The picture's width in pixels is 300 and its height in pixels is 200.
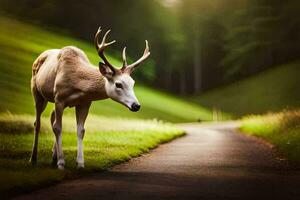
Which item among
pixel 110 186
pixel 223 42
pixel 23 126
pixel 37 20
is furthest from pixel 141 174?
pixel 223 42

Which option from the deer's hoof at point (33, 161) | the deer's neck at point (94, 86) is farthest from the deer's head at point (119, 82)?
the deer's hoof at point (33, 161)

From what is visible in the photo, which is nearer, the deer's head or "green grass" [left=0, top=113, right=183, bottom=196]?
"green grass" [left=0, top=113, right=183, bottom=196]

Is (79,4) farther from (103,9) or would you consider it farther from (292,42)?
(292,42)

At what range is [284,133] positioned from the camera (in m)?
23.6

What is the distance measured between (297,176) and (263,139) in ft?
42.9

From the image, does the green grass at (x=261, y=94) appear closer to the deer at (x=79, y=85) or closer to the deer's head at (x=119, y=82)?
the deer at (x=79, y=85)

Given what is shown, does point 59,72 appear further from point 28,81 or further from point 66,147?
point 28,81

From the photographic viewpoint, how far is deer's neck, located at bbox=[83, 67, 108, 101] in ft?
46.6

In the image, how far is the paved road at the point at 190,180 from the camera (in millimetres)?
10562

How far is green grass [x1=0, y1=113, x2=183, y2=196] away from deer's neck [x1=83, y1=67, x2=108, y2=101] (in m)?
1.61

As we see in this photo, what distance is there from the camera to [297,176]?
13422 millimetres

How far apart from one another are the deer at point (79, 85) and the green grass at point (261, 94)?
4887cm

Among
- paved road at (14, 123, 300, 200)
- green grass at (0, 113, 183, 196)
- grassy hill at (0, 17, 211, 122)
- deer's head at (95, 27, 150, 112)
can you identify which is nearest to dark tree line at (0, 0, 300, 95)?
grassy hill at (0, 17, 211, 122)

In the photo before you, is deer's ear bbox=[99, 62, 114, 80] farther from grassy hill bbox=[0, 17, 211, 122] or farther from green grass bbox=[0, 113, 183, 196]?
grassy hill bbox=[0, 17, 211, 122]
